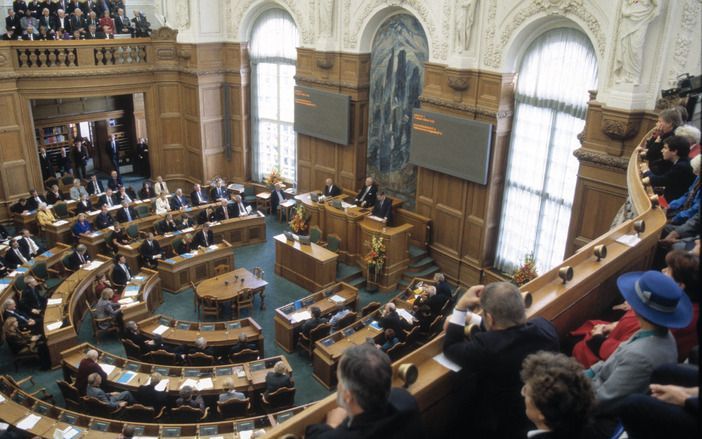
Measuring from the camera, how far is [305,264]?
12.9m

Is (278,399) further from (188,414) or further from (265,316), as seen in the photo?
(265,316)

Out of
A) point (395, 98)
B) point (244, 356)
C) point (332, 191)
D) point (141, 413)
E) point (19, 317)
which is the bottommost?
point (141, 413)

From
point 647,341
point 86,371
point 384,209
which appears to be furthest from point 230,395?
point 647,341

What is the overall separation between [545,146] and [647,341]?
917 centimetres

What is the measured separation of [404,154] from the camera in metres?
14.4

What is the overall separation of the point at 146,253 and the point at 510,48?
29.9 feet

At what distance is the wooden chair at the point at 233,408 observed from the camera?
8.27m

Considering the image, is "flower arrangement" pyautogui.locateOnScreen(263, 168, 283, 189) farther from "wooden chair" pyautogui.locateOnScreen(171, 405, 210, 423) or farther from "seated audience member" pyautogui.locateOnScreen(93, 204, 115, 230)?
"wooden chair" pyautogui.locateOnScreen(171, 405, 210, 423)

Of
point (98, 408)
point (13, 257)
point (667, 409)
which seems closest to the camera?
point (667, 409)

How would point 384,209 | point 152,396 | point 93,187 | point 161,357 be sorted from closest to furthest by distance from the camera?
point 152,396 → point 161,357 → point 384,209 → point 93,187

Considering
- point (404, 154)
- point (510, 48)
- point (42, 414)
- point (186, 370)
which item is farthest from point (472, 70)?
point (42, 414)

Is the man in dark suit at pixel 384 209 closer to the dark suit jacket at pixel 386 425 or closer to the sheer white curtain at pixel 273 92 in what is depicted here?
the sheer white curtain at pixel 273 92

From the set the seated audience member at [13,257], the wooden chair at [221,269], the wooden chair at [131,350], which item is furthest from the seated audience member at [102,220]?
the wooden chair at [131,350]

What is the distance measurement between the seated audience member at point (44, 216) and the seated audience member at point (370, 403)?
1342 centimetres
